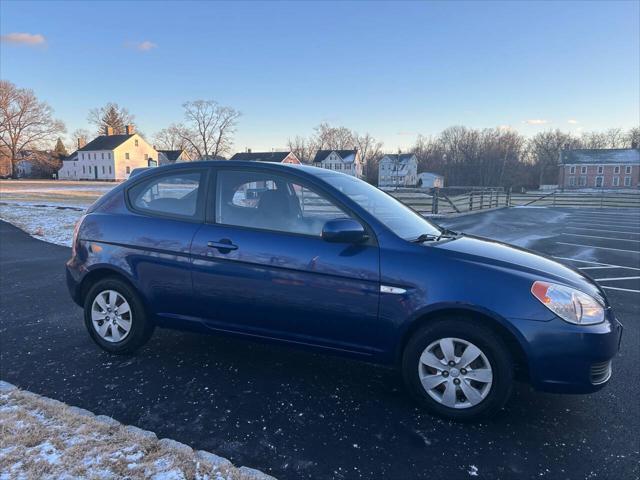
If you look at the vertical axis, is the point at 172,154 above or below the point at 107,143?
below

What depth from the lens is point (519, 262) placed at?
2.96m

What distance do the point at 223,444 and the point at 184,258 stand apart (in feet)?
4.87

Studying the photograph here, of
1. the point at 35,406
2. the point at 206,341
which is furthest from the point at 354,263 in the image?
the point at 35,406

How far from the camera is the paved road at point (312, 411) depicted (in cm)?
244

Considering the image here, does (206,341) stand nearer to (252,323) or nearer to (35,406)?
(252,323)

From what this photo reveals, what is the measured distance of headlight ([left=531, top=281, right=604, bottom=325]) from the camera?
8.64 ft

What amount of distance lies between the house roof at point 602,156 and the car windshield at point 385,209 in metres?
85.3

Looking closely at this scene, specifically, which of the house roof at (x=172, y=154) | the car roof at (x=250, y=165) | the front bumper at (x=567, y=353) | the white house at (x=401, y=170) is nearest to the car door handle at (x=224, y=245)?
the car roof at (x=250, y=165)

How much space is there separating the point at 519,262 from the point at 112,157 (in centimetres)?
7834

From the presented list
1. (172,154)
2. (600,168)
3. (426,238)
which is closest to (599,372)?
(426,238)

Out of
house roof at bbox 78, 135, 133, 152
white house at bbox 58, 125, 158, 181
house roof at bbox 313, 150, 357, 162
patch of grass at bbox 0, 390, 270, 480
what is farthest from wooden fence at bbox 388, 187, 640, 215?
house roof at bbox 313, 150, 357, 162

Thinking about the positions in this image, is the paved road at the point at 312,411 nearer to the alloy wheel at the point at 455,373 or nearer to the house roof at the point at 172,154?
the alloy wheel at the point at 455,373

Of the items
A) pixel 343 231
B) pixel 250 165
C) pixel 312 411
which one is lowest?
pixel 312 411

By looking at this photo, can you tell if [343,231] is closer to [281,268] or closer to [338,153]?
[281,268]
